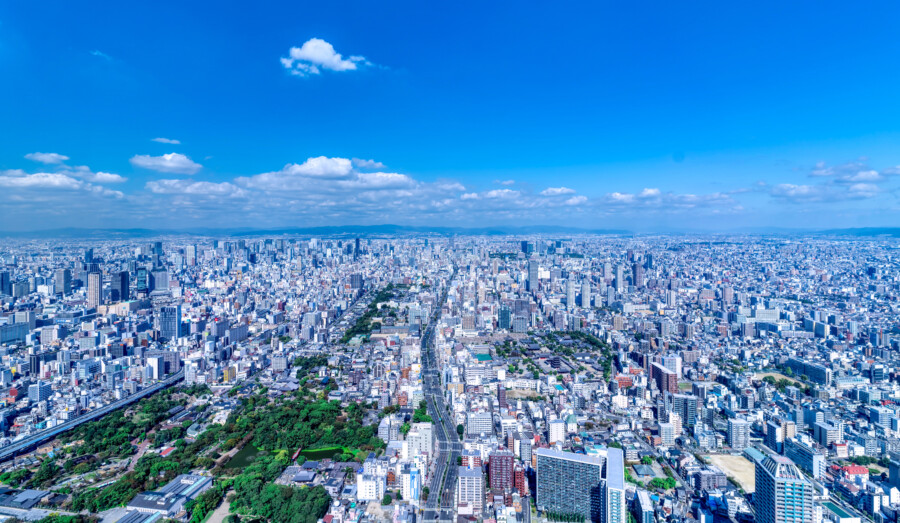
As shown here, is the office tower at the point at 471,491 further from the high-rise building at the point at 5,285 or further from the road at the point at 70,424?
the high-rise building at the point at 5,285

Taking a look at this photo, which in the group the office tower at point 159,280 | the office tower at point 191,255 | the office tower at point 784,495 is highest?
the office tower at point 191,255

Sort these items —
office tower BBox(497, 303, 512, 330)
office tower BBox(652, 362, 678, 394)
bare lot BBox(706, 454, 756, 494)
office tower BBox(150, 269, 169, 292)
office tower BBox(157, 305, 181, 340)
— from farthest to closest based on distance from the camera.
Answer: office tower BBox(150, 269, 169, 292) < office tower BBox(497, 303, 512, 330) < office tower BBox(157, 305, 181, 340) < office tower BBox(652, 362, 678, 394) < bare lot BBox(706, 454, 756, 494)

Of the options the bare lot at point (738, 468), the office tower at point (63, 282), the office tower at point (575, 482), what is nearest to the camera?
the office tower at point (575, 482)

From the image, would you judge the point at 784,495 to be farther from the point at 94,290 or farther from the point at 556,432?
the point at 94,290

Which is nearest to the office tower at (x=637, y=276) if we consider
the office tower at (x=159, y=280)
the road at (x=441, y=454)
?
the road at (x=441, y=454)

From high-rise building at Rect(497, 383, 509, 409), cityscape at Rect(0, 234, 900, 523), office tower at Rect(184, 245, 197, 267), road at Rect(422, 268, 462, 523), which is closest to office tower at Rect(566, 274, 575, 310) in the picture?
cityscape at Rect(0, 234, 900, 523)

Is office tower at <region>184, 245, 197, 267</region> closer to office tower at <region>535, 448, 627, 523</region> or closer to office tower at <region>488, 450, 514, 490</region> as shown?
office tower at <region>488, 450, 514, 490</region>

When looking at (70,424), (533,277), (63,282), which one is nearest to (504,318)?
(533,277)
